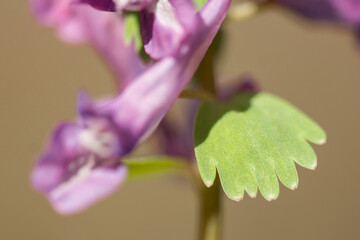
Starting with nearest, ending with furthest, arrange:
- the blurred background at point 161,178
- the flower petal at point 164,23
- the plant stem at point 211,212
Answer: the flower petal at point 164,23 → the plant stem at point 211,212 → the blurred background at point 161,178

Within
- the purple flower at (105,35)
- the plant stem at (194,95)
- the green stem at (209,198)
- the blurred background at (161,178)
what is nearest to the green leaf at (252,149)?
the plant stem at (194,95)

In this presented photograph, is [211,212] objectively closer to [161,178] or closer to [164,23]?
[164,23]

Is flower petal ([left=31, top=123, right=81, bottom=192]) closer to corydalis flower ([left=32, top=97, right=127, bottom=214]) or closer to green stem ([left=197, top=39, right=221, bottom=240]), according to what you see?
corydalis flower ([left=32, top=97, right=127, bottom=214])

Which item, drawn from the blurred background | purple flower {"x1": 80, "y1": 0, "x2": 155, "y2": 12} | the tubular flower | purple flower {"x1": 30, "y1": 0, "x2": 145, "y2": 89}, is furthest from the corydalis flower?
the blurred background

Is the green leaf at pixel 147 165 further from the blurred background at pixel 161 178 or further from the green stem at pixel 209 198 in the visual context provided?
the blurred background at pixel 161 178

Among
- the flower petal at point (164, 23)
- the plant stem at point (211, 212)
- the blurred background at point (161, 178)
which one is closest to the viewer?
the flower petal at point (164, 23)

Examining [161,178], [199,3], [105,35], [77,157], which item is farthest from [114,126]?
[161,178]

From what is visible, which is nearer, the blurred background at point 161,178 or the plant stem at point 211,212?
the plant stem at point 211,212

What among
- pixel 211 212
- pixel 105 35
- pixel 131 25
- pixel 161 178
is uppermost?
pixel 131 25
